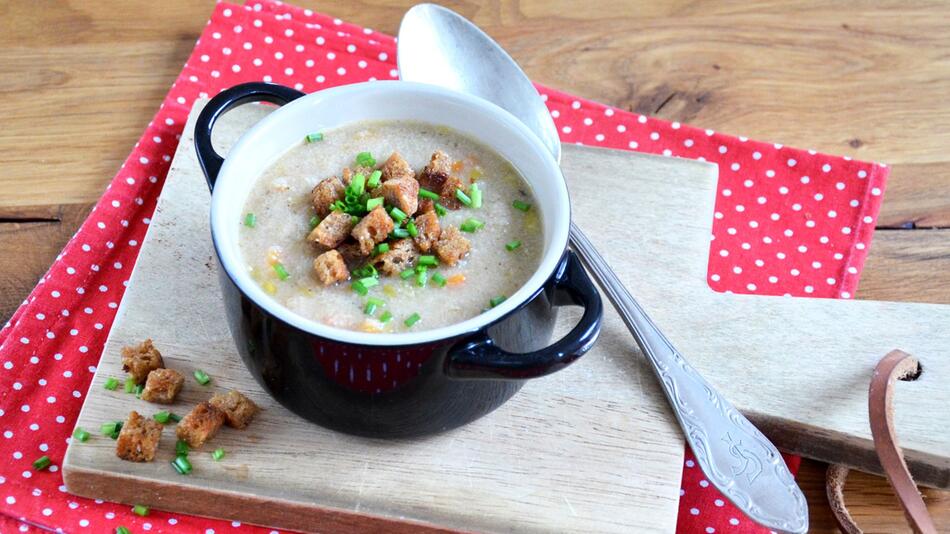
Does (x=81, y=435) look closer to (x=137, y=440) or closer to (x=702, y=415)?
(x=137, y=440)

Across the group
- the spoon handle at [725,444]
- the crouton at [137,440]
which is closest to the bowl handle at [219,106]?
the crouton at [137,440]

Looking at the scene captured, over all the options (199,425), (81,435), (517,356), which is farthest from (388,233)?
(81,435)

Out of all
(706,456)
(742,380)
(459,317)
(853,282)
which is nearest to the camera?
(459,317)

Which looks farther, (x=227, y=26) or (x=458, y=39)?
(x=227, y=26)

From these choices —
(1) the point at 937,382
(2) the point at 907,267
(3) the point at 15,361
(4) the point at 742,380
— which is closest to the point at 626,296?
(4) the point at 742,380

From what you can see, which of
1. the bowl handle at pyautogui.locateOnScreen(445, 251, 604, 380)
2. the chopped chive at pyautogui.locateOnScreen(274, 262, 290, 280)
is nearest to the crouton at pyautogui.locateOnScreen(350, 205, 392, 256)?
the chopped chive at pyautogui.locateOnScreen(274, 262, 290, 280)

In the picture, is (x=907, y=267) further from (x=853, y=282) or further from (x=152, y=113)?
(x=152, y=113)

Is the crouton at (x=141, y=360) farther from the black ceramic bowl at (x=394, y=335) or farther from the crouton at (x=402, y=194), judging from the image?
the crouton at (x=402, y=194)

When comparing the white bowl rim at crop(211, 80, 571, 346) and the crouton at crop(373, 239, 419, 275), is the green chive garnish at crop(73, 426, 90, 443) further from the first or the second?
the crouton at crop(373, 239, 419, 275)
